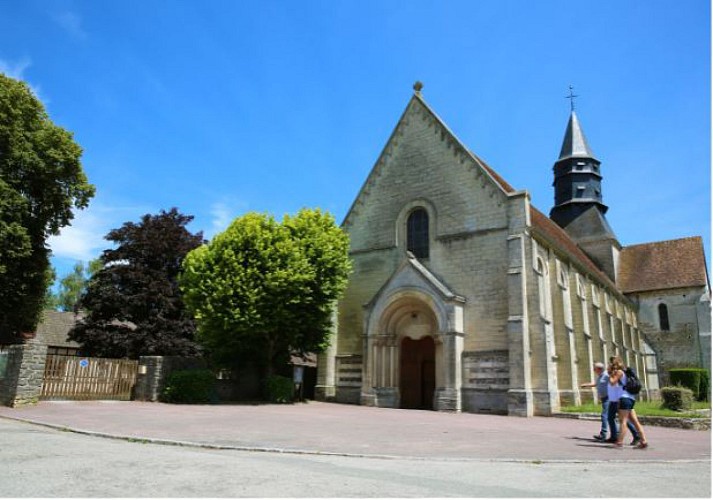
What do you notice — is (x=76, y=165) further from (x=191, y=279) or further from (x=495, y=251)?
(x=495, y=251)

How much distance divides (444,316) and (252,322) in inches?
321

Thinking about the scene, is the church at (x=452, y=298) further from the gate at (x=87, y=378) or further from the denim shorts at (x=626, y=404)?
the denim shorts at (x=626, y=404)

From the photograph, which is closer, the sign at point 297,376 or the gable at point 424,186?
the gable at point 424,186

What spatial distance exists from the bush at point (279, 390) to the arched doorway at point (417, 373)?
5.48m

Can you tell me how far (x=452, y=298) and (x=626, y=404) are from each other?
12.2m

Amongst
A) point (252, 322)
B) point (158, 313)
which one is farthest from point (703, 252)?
point (158, 313)

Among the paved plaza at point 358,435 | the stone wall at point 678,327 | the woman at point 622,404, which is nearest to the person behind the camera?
the paved plaza at point 358,435

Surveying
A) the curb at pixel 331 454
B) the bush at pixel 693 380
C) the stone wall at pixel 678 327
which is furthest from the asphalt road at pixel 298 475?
the stone wall at pixel 678 327

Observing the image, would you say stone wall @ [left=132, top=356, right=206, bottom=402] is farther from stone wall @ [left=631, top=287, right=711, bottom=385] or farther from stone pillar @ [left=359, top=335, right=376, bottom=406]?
stone wall @ [left=631, top=287, right=711, bottom=385]

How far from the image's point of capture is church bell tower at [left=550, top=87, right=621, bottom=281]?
141 ft

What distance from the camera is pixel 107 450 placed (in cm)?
834

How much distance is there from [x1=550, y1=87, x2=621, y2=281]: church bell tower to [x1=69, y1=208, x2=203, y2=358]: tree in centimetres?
3106

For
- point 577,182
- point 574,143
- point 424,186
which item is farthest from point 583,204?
point 424,186

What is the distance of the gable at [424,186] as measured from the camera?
78.8ft
